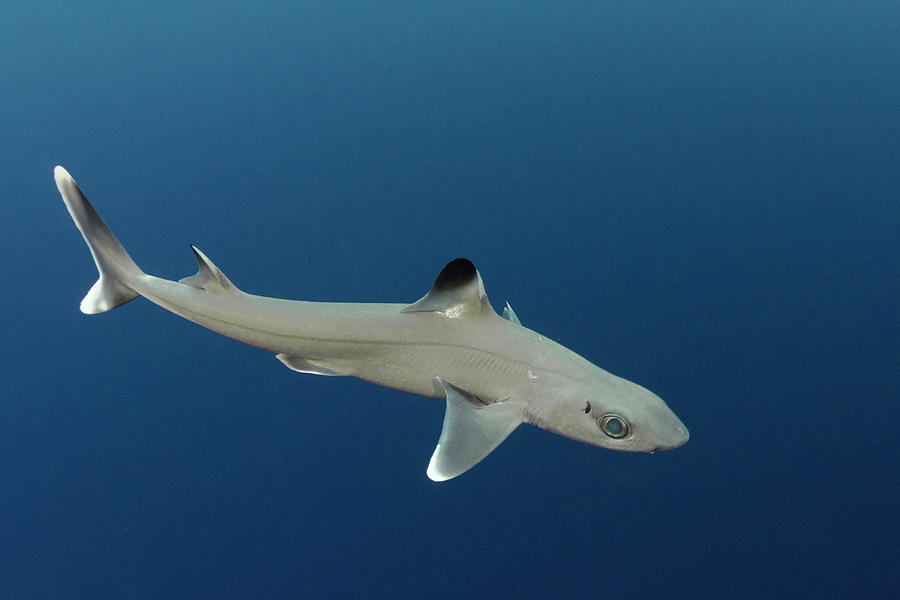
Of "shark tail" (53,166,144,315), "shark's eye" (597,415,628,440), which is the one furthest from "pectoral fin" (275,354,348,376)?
"shark's eye" (597,415,628,440)

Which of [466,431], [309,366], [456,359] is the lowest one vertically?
[466,431]

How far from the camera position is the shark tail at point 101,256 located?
3640mm

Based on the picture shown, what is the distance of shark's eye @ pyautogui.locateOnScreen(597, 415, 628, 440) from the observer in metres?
2.82

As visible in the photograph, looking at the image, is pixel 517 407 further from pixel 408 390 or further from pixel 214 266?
pixel 214 266

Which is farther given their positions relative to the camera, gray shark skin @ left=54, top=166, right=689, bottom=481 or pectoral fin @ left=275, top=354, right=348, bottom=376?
pectoral fin @ left=275, top=354, right=348, bottom=376

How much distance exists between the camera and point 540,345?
3102 millimetres

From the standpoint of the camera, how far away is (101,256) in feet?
12.3

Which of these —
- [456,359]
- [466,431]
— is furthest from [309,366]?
[466,431]

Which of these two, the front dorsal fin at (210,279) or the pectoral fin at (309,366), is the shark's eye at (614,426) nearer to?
the pectoral fin at (309,366)

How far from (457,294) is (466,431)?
0.62 metres

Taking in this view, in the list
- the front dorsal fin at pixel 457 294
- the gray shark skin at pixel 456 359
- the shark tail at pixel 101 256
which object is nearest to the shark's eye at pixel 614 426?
the gray shark skin at pixel 456 359

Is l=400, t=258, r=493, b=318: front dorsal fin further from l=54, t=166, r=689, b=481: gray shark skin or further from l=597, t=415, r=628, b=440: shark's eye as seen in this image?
l=597, t=415, r=628, b=440: shark's eye

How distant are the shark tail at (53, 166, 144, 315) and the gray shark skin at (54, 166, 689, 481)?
0.10 m

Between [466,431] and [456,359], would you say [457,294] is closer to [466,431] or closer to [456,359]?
[456,359]
